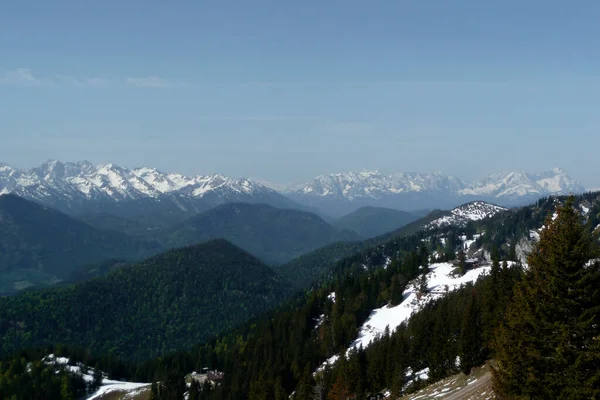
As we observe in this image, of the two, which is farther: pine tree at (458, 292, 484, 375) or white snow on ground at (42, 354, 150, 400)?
white snow on ground at (42, 354, 150, 400)

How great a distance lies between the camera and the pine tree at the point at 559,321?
846 inches

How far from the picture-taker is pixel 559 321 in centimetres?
2212

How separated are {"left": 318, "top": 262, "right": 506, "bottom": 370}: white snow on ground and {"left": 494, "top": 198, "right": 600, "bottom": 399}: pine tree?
9688 cm

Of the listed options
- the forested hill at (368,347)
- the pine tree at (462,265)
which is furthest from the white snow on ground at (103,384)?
the pine tree at (462,265)

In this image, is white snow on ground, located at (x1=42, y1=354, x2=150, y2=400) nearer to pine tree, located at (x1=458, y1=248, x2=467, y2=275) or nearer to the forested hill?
the forested hill

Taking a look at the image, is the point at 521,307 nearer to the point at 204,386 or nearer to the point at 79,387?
the point at 204,386

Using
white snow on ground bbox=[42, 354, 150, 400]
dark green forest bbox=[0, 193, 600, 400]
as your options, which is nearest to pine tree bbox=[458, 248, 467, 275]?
dark green forest bbox=[0, 193, 600, 400]

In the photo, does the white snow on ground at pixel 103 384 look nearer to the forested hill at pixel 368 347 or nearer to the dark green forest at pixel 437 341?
the dark green forest at pixel 437 341

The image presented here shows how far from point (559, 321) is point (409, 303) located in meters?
115

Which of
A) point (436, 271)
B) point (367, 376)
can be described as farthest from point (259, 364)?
point (436, 271)

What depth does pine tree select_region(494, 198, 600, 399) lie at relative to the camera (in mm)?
21484

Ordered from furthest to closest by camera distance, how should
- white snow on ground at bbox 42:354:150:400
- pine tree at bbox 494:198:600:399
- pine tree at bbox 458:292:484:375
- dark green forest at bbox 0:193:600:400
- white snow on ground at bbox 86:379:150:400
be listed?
white snow on ground at bbox 42:354:150:400
white snow on ground at bbox 86:379:150:400
pine tree at bbox 458:292:484:375
dark green forest at bbox 0:193:600:400
pine tree at bbox 494:198:600:399

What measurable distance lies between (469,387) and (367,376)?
37.1 m

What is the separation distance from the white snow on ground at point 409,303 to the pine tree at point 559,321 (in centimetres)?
9688
